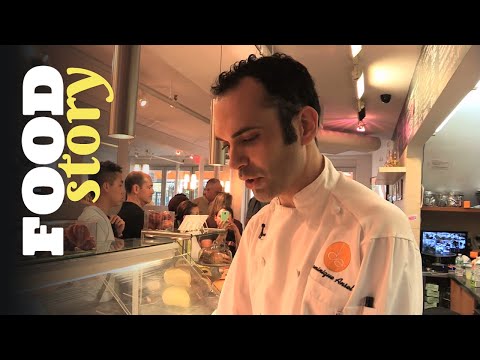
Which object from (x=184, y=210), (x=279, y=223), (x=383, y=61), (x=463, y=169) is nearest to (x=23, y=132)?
(x=184, y=210)

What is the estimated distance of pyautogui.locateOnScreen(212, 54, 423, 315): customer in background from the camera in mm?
798

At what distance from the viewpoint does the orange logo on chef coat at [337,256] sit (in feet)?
2.82

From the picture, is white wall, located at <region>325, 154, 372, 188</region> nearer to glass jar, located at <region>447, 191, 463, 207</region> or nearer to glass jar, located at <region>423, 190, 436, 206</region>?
glass jar, located at <region>423, 190, 436, 206</region>

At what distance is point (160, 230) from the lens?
251 cm

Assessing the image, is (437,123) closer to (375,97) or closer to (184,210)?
(375,97)

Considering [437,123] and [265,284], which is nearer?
[265,284]

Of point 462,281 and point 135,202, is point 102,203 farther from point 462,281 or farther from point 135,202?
point 462,281

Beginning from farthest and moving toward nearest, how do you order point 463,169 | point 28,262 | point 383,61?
point 463,169, point 383,61, point 28,262

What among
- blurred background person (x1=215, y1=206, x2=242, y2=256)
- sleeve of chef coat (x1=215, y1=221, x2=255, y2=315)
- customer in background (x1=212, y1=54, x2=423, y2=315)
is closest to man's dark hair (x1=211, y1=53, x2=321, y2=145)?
customer in background (x1=212, y1=54, x2=423, y2=315)

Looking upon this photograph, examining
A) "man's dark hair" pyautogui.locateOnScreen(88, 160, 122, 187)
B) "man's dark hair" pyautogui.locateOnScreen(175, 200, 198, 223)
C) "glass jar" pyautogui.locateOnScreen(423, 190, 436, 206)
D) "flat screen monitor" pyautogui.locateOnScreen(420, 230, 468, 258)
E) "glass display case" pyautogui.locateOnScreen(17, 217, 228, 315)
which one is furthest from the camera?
"glass jar" pyautogui.locateOnScreen(423, 190, 436, 206)

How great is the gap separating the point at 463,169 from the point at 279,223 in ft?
16.8

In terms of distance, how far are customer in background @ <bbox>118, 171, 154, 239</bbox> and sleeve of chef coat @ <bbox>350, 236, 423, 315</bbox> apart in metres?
2.83
